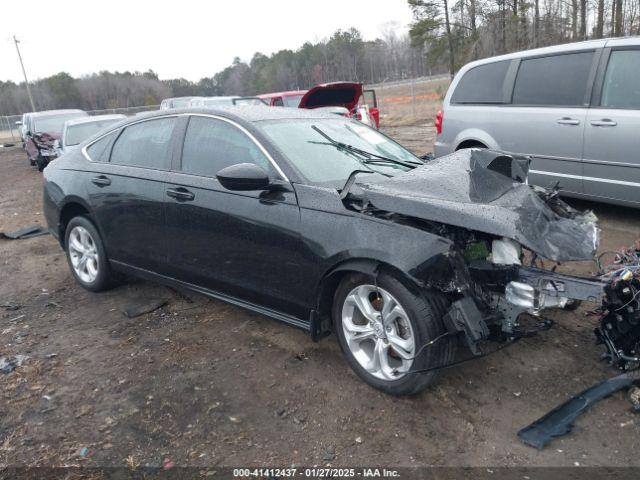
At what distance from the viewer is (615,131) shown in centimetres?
536

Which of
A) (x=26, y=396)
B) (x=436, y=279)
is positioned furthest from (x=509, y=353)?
(x=26, y=396)

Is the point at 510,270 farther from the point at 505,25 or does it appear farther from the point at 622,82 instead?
the point at 505,25

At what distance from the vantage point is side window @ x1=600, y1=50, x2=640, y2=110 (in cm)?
533

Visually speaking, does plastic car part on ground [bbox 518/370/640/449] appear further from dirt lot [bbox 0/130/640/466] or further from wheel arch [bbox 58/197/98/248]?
wheel arch [bbox 58/197/98/248]

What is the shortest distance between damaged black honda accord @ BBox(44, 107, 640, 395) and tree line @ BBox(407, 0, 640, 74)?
19693 mm

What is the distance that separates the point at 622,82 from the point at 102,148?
16.8 feet

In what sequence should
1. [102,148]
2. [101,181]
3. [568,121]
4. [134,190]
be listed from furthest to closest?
[568,121] < [102,148] < [101,181] < [134,190]

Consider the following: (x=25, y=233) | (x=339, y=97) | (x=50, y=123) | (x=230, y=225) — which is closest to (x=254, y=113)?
(x=230, y=225)

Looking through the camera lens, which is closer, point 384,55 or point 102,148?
point 102,148

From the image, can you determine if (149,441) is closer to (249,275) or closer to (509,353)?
(249,275)

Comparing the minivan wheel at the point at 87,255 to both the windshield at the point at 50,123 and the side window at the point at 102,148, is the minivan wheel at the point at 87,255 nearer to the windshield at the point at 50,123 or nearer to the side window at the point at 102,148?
the side window at the point at 102,148

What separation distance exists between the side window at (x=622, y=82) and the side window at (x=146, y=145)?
4.34 m

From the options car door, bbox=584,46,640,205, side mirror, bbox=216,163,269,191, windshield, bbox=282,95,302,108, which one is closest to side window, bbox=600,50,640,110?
car door, bbox=584,46,640,205

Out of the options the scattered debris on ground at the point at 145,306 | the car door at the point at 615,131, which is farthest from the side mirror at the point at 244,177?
the car door at the point at 615,131
